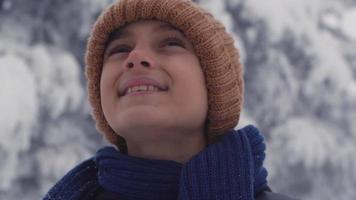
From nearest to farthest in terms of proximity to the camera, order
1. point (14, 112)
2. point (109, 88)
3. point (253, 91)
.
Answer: point (109, 88)
point (14, 112)
point (253, 91)

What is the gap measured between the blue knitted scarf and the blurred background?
1.51 metres

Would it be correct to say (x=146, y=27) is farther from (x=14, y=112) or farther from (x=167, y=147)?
(x=14, y=112)

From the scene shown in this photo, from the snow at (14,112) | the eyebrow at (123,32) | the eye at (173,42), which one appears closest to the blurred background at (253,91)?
the snow at (14,112)

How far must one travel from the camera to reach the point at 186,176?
91cm

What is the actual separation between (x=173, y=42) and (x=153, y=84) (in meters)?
0.12

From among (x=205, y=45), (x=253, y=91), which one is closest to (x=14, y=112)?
(x=253, y=91)

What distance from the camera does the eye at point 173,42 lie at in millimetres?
1017

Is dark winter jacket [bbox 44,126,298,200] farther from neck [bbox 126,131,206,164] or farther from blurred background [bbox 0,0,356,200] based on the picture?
blurred background [bbox 0,0,356,200]

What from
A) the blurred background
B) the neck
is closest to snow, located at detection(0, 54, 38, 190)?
the blurred background

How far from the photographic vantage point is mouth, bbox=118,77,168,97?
3.11ft

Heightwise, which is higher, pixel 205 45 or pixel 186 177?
pixel 205 45

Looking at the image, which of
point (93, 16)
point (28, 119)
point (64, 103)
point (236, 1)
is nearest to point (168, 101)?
point (28, 119)

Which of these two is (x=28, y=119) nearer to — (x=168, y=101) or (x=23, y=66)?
(x=23, y=66)

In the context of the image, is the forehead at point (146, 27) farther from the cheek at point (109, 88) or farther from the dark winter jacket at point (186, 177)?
the dark winter jacket at point (186, 177)
